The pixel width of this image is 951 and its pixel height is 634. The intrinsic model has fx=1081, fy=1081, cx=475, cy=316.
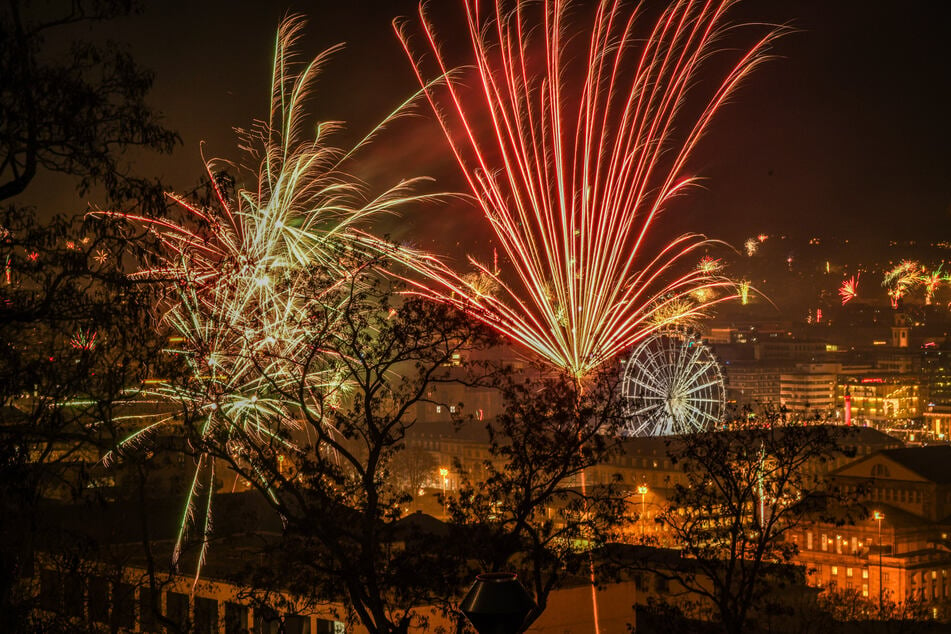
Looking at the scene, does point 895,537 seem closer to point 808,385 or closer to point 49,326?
point 49,326

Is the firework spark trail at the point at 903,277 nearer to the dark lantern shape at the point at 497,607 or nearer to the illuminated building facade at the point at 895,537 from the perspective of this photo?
the illuminated building facade at the point at 895,537

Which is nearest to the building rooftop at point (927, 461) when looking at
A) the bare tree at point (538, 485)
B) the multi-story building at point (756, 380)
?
the bare tree at point (538, 485)

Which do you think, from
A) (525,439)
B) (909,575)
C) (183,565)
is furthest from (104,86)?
(909,575)

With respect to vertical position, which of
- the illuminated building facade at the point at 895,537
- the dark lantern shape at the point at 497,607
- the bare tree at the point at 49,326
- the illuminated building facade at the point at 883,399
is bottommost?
the illuminated building facade at the point at 895,537

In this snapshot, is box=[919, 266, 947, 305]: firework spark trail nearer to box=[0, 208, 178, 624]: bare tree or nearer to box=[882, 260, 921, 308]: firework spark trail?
box=[882, 260, 921, 308]: firework spark trail

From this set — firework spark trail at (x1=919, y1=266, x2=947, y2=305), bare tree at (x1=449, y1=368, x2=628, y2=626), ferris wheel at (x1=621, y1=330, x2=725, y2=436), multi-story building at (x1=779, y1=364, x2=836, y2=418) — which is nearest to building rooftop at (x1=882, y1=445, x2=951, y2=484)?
ferris wheel at (x1=621, y1=330, x2=725, y2=436)

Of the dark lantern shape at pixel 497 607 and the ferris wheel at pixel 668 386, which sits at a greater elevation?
the ferris wheel at pixel 668 386

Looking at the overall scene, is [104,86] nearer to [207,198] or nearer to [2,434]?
[207,198]

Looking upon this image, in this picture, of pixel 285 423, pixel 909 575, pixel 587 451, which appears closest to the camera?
pixel 587 451
